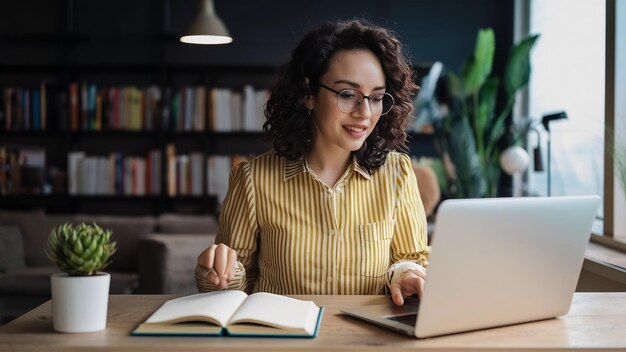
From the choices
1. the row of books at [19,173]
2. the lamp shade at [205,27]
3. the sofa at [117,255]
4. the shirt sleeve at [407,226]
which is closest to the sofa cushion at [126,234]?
the sofa at [117,255]

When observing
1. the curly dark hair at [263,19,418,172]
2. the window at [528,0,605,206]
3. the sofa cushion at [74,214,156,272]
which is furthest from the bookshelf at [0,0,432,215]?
the curly dark hair at [263,19,418,172]

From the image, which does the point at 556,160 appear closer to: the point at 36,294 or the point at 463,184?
the point at 463,184

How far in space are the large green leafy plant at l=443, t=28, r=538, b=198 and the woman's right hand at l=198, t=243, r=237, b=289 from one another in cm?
404

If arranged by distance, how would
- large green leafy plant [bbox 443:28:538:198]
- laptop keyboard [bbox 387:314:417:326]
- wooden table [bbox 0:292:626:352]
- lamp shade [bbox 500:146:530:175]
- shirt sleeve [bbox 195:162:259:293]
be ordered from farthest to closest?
1. large green leafy plant [bbox 443:28:538:198]
2. lamp shade [bbox 500:146:530:175]
3. shirt sleeve [bbox 195:162:259:293]
4. laptop keyboard [bbox 387:314:417:326]
5. wooden table [bbox 0:292:626:352]

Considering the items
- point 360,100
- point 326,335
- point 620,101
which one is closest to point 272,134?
point 360,100

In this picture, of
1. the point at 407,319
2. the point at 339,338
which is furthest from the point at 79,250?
the point at 407,319

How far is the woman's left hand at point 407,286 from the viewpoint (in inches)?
71.1

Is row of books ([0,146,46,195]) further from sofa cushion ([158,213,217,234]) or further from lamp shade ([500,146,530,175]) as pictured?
lamp shade ([500,146,530,175])

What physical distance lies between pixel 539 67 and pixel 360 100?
4.08 m

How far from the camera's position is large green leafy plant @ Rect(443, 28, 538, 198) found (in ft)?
18.5

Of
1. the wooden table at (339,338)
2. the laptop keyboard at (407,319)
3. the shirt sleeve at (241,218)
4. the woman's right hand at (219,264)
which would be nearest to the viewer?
the wooden table at (339,338)

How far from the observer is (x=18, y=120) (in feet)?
21.9

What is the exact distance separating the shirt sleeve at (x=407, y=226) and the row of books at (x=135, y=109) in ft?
14.7

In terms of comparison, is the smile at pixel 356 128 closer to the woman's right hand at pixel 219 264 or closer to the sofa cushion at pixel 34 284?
the woman's right hand at pixel 219 264
